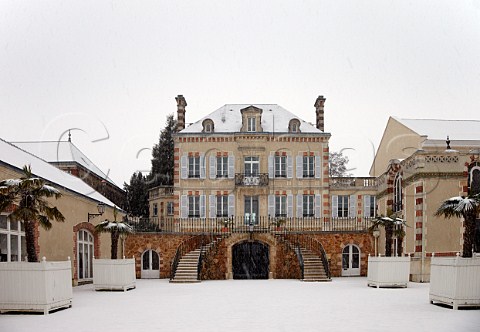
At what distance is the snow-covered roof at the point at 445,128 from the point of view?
28562 mm

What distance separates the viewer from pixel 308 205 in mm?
33812

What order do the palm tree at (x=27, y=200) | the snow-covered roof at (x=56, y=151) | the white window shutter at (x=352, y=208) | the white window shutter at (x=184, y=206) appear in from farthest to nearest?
the snow-covered roof at (x=56, y=151), the white window shutter at (x=352, y=208), the white window shutter at (x=184, y=206), the palm tree at (x=27, y=200)

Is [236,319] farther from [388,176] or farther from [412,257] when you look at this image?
[388,176]

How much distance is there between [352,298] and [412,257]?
8.09m

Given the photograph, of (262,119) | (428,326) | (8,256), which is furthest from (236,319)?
(262,119)

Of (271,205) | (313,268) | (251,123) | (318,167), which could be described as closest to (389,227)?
(313,268)

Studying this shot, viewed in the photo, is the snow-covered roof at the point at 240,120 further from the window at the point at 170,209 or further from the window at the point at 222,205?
the window at the point at 170,209

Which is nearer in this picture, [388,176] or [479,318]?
[479,318]

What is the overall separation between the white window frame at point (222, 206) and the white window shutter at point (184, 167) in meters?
2.23

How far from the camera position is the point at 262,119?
35219 mm

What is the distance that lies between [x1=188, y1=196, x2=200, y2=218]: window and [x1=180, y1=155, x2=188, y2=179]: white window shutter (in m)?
1.27

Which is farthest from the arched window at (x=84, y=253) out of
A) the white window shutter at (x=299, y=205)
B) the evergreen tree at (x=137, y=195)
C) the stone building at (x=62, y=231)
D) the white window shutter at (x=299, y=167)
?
the evergreen tree at (x=137, y=195)

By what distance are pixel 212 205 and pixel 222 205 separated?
565mm

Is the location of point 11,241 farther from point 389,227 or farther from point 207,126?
point 207,126
